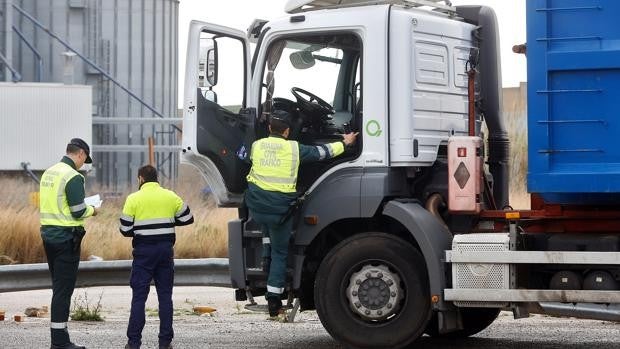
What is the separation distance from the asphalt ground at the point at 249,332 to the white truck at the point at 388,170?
90 cm

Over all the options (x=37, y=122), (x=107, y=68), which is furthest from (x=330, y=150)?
(x=107, y=68)

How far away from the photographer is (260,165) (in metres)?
10.2

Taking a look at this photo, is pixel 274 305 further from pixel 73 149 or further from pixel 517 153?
pixel 517 153

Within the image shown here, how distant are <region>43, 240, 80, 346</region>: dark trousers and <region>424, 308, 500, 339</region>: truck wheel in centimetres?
307

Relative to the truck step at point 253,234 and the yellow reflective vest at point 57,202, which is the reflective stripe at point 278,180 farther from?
the yellow reflective vest at point 57,202

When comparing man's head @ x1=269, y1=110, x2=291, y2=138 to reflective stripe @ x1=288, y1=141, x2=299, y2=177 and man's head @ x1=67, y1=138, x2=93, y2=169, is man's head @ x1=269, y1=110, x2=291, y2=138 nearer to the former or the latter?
reflective stripe @ x1=288, y1=141, x2=299, y2=177

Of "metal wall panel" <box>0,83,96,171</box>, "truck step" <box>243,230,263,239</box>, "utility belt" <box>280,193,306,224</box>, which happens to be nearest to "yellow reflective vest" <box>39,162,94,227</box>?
"truck step" <box>243,230,263,239</box>

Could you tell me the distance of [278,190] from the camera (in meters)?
10.1

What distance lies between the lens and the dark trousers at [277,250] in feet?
33.2

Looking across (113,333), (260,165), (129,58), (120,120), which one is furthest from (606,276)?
(129,58)

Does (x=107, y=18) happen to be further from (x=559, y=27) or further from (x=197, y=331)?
(x=559, y=27)

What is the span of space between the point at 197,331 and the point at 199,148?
2.29 metres

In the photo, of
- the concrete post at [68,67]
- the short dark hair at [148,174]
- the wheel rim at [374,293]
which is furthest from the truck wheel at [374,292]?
the concrete post at [68,67]

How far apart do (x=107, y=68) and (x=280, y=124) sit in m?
24.1
